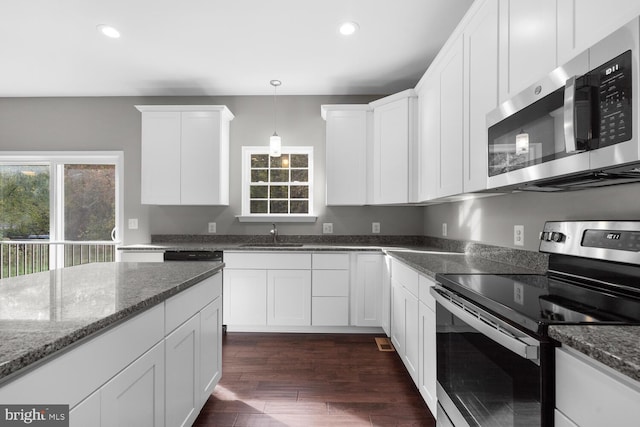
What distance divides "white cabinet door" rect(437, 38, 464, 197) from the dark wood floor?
4.52 ft

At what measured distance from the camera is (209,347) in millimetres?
1893

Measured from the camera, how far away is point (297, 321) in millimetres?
3281

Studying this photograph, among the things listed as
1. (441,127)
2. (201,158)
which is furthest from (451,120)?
(201,158)

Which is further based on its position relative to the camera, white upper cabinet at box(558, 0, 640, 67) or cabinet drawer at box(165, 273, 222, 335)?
cabinet drawer at box(165, 273, 222, 335)

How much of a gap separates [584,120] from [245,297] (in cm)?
294

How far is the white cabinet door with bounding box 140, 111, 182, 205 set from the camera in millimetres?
3623

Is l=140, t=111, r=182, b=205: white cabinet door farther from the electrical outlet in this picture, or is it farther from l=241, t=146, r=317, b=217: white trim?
the electrical outlet

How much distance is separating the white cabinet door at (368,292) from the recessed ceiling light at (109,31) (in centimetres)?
283

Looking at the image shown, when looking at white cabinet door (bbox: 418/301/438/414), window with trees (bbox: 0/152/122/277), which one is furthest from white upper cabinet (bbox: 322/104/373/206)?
window with trees (bbox: 0/152/122/277)

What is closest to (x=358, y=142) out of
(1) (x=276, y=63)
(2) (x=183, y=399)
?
(1) (x=276, y=63)

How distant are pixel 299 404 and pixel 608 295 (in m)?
1.69

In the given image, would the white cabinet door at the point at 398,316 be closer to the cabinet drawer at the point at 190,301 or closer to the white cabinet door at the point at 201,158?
the cabinet drawer at the point at 190,301

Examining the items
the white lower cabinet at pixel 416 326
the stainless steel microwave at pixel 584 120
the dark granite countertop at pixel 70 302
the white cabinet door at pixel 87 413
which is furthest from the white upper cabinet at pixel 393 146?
the white cabinet door at pixel 87 413

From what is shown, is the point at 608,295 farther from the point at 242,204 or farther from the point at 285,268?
the point at 242,204
